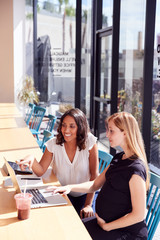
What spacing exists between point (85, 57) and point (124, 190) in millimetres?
5252

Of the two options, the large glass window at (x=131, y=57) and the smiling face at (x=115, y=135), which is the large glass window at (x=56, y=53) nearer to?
the large glass window at (x=131, y=57)

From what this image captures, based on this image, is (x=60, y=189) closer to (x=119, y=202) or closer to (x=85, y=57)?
(x=119, y=202)

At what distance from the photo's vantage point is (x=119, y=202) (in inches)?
74.4

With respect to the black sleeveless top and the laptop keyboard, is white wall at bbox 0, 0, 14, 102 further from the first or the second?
the black sleeveless top

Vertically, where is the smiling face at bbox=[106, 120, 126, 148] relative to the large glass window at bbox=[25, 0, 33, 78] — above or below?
below

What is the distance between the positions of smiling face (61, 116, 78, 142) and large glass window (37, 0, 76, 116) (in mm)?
4747

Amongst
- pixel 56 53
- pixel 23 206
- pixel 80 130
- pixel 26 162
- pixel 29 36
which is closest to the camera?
pixel 23 206

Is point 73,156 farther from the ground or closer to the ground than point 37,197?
farther from the ground

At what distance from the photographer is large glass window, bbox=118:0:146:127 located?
13.5 feet

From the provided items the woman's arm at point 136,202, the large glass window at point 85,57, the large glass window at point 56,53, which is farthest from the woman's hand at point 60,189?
the large glass window at point 56,53

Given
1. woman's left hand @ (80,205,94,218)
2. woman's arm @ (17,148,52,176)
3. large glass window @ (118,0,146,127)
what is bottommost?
woman's left hand @ (80,205,94,218)

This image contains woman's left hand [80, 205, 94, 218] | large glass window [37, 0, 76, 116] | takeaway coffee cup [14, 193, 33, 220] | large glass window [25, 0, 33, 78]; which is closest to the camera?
takeaway coffee cup [14, 193, 33, 220]

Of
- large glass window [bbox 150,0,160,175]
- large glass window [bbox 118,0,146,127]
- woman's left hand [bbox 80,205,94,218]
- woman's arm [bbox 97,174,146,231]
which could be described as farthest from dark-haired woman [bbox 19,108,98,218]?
large glass window [bbox 118,0,146,127]

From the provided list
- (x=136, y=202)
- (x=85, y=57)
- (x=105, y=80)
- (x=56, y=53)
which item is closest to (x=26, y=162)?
(x=136, y=202)
